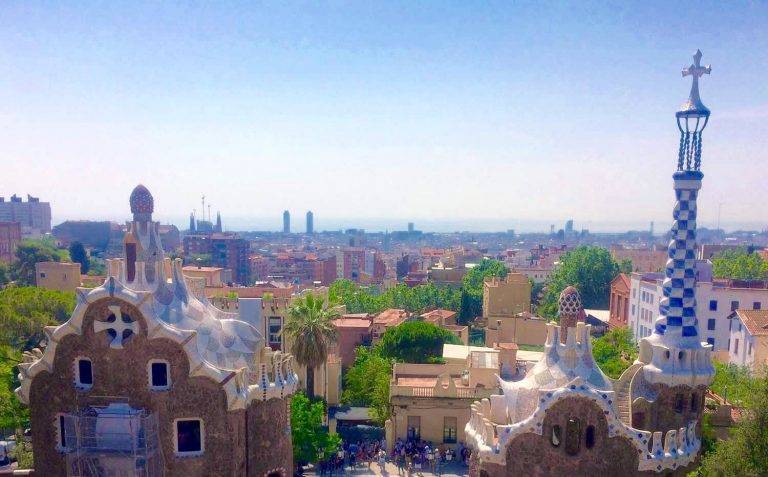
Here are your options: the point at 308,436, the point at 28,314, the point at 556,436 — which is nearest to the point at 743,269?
the point at 556,436

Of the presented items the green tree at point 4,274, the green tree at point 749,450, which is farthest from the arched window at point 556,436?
the green tree at point 4,274

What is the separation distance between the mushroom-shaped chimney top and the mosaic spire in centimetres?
1964

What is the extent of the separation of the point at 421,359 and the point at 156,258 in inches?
991

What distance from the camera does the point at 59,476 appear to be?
20375 mm

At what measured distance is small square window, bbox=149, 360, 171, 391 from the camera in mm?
19391

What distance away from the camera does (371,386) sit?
36906 millimetres

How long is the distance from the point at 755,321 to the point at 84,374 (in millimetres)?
44297

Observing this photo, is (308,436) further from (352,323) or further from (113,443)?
(352,323)

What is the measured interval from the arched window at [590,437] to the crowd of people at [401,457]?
12.1 metres

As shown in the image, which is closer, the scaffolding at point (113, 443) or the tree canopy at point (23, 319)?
the scaffolding at point (113, 443)

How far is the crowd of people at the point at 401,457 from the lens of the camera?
2855 cm

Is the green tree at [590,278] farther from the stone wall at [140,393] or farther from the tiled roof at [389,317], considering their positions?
the stone wall at [140,393]

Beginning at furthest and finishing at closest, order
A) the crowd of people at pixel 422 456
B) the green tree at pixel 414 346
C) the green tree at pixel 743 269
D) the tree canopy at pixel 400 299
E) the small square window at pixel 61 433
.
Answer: the tree canopy at pixel 400 299 → the green tree at pixel 743 269 → the green tree at pixel 414 346 → the crowd of people at pixel 422 456 → the small square window at pixel 61 433

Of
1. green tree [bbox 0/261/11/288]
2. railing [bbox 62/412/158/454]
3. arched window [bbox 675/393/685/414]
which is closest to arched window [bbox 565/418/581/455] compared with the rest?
arched window [bbox 675/393/685/414]
